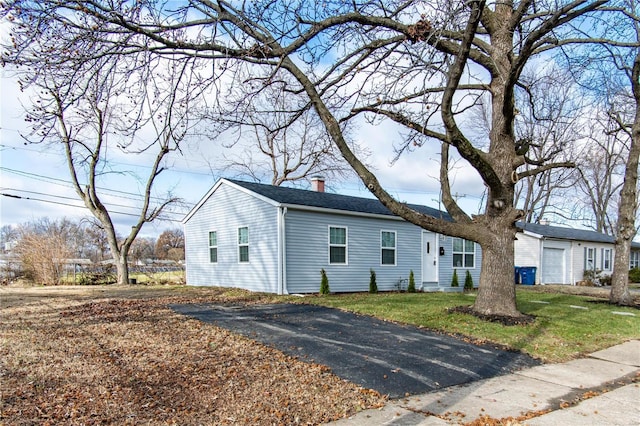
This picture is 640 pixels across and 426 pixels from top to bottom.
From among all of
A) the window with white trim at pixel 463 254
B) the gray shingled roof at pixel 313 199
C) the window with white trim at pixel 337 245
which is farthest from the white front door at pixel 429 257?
the window with white trim at pixel 337 245

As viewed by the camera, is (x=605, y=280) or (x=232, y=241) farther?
(x=605, y=280)

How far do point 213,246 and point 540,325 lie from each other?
12.1m

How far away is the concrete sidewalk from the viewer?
4.00 m

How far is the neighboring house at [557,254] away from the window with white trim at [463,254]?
20.0 ft

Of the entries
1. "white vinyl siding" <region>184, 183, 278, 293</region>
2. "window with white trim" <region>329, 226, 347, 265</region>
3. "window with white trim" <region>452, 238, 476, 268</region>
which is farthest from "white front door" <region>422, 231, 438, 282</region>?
"white vinyl siding" <region>184, 183, 278, 293</region>

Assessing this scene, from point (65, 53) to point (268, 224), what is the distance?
9151mm

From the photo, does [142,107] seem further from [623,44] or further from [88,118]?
[623,44]

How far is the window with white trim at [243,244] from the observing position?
49.3 feet

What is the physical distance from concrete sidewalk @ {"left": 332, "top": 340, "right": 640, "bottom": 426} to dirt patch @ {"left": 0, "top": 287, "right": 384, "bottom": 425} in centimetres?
40

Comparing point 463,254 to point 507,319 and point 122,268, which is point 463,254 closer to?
point 507,319

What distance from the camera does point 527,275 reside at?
75.4 feet

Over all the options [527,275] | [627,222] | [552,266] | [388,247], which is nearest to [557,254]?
[552,266]

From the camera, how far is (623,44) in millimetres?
9930

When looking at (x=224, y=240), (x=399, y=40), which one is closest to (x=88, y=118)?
(x=399, y=40)
